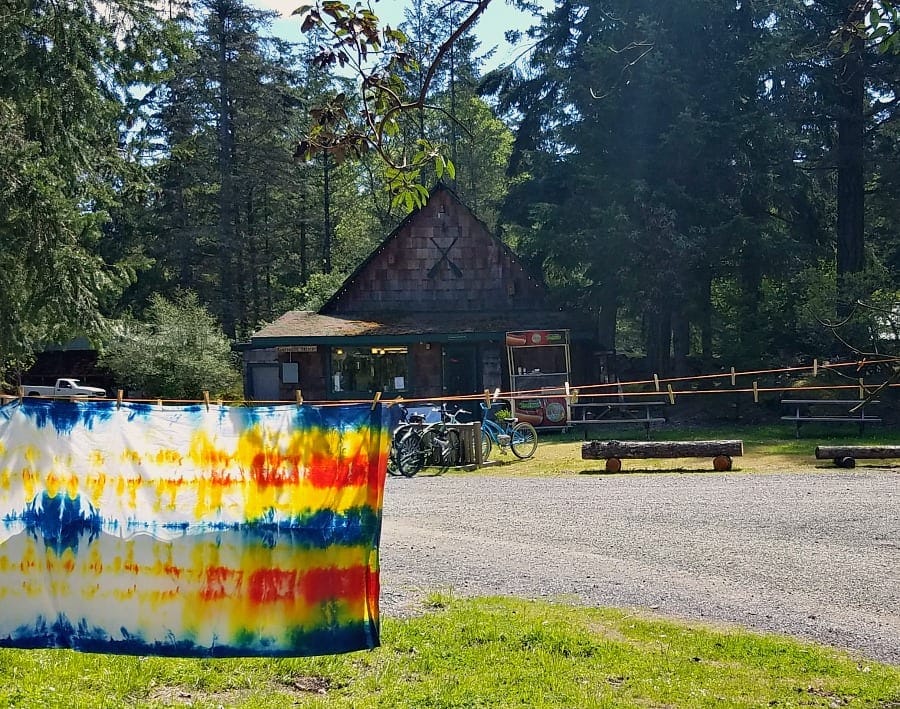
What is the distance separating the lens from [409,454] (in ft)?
53.5

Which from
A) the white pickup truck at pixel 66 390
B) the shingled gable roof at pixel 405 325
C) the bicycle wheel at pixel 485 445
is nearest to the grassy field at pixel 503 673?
the bicycle wheel at pixel 485 445

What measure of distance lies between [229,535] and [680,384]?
75.8 feet

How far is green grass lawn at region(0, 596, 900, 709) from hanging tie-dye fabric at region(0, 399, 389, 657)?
1.63 ft

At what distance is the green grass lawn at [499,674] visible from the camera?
18.0 feet

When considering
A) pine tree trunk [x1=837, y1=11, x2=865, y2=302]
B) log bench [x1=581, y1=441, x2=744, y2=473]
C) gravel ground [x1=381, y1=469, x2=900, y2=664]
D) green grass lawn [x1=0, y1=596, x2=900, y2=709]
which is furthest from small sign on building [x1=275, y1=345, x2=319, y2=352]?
green grass lawn [x1=0, y1=596, x2=900, y2=709]

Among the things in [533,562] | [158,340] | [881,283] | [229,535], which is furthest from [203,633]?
[158,340]

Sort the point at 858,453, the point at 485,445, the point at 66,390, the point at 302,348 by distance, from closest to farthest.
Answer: the point at 858,453, the point at 485,445, the point at 302,348, the point at 66,390

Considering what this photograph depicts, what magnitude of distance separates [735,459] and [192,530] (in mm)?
13894

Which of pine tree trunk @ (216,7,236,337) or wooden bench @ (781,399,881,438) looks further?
pine tree trunk @ (216,7,236,337)

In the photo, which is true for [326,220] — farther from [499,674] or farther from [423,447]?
[499,674]

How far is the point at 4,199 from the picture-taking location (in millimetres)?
13609

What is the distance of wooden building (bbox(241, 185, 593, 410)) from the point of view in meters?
26.4

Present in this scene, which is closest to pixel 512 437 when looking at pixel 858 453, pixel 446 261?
pixel 858 453

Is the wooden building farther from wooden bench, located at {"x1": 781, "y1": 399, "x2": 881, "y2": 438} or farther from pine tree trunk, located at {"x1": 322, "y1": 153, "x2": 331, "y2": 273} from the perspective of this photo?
pine tree trunk, located at {"x1": 322, "y1": 153, "x2": 331, "y2": 273}
